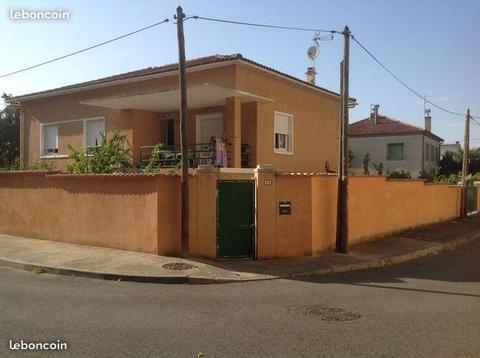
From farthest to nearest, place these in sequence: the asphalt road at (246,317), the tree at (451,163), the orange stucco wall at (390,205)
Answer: the tree at (451,163) < the orange stucco wall at (390,205) < the asphalt road at (246,317)

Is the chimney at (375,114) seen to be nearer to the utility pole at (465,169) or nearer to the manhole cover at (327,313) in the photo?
the utility pole at (465,169)

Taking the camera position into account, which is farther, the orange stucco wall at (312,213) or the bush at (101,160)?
the bush at (101,160)

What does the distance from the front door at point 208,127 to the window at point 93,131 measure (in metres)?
4.51

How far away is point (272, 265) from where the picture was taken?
34.6 feet

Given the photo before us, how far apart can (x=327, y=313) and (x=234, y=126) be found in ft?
31.5

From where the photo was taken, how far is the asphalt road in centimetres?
533

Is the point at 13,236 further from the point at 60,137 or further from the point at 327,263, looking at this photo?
the point at 327,263

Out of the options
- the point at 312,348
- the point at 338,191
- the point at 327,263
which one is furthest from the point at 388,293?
the point at 338,191

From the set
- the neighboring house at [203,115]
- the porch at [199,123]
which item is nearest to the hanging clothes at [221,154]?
the porch at [199,123]

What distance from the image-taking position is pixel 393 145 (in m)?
38.8

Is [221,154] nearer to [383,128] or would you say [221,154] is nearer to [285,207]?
[285,207]

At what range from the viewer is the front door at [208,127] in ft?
57.9

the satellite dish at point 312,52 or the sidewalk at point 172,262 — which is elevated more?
the satellite dish at point 312,52

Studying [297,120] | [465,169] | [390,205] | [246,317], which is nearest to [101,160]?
[297,120]
